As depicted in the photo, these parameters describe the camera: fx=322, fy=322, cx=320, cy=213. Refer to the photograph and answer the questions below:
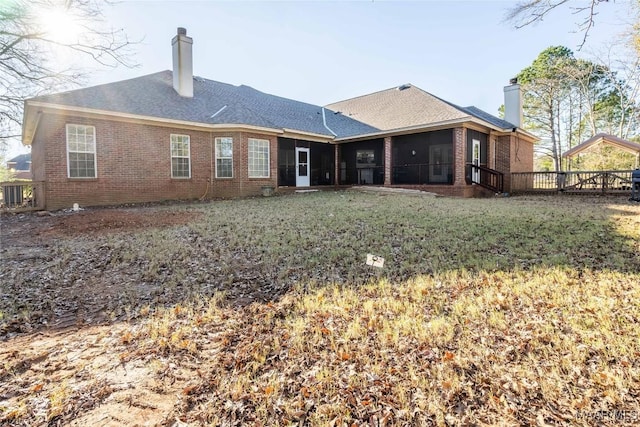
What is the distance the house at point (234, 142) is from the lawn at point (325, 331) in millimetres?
6813

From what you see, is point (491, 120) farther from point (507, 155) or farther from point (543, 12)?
point (543, 12)

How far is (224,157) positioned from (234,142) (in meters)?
0.81

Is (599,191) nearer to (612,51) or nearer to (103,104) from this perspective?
(612,51)

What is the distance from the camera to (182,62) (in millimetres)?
14648

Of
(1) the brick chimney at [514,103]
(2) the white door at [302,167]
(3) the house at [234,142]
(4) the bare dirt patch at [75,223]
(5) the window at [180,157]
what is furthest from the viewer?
(1) the brick chimney at [514,103]

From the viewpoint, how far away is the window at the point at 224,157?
14.3m

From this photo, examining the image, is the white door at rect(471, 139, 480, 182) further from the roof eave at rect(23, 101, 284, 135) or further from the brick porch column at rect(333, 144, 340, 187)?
the roof eave at rect(23, 101, 284, 135)

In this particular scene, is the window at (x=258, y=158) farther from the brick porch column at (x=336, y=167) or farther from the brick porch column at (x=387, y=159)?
the brick porch column at (x=387, y=159)

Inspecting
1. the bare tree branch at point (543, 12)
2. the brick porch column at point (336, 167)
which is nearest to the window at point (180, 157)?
the brick porch column at point (336, 167)

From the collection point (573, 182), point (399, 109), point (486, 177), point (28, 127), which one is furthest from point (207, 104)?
point (573, 182)

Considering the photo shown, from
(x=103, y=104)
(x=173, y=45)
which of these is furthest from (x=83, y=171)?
(x=173, y=45)

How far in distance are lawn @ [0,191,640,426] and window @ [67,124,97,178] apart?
6.54 metres

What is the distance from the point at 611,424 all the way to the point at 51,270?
6441 millimetres

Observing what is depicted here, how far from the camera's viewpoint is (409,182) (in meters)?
16.0
